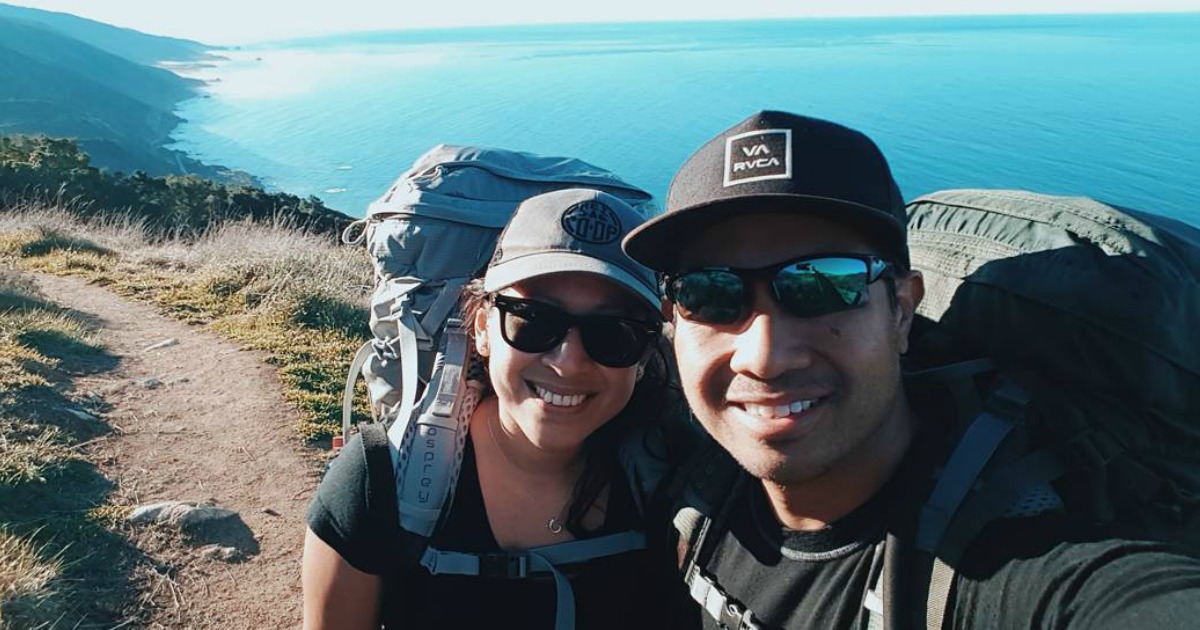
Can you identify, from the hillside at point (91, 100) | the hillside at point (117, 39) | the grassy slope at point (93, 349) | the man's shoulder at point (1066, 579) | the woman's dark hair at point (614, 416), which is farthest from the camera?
the hillside at point (117, 39)

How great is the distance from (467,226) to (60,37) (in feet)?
418

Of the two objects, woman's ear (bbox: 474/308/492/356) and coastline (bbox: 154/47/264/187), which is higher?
woman's ear (bbox: 474/308/492/356)

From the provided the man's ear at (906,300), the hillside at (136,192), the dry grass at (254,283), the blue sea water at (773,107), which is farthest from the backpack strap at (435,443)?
the blue sea water at (773,107)

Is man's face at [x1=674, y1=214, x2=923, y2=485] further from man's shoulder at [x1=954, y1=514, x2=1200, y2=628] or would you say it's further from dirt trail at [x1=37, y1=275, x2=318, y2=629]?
dirt trail at [x1=37, y1=275, x2=318, y2=629]

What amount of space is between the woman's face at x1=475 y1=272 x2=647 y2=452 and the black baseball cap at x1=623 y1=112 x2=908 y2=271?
46 cm

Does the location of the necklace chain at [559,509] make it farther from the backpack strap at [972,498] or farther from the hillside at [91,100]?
the hillside at [91,100]

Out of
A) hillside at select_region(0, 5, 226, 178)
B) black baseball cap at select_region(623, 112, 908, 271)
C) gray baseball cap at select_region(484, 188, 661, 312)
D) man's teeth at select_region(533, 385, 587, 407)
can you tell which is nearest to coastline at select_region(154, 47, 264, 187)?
hillside at select_region(0, 5, 226, 178)

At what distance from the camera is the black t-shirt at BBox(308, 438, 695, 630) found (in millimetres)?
1891

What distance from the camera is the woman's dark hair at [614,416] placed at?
82.4 inches

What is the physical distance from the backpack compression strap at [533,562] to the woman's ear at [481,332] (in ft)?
1.79

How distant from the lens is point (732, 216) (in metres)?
1.54

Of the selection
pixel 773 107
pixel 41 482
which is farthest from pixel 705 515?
pixel 773 107

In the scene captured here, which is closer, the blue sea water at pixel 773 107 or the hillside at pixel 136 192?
the hillside at pixel 136 192

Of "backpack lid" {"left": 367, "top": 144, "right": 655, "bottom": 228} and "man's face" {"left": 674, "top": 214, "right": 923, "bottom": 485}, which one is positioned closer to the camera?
"man's face" {"left": 674, "top": 214, "right": 923, "bottom": 485}
